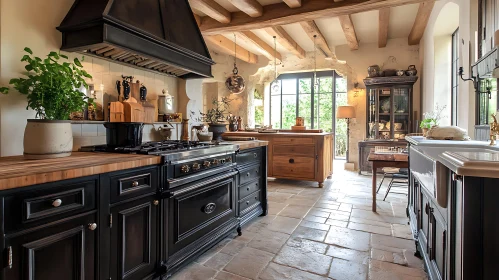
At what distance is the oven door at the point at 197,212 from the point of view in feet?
6.06

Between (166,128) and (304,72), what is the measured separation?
5856 mm

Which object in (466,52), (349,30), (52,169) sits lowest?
(52,169)

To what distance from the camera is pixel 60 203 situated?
1203 millimetres

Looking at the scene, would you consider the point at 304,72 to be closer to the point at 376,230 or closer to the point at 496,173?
the point at 376,230

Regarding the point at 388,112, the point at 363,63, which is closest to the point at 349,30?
the point at 363,63

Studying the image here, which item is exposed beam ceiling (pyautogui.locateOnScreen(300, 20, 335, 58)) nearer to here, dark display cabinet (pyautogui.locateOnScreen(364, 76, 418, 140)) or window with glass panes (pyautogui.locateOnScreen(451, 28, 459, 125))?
dark display cabinet (pyautogui.locateOnScreen(364, 76, 418, 140))

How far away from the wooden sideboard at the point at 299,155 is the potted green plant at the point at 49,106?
3594 mm

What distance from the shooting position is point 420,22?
16.0ft

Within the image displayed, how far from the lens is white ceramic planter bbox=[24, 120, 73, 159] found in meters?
1.44

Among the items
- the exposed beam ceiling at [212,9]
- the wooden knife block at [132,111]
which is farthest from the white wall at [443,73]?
the wooden knife block at [132,111]

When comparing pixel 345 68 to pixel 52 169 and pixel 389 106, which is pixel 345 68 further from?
pixel 52 169

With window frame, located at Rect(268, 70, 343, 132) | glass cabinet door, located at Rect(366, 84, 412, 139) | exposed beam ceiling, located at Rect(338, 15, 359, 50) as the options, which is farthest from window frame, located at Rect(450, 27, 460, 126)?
window frame, located at Rect(268, 70, 343, 132)

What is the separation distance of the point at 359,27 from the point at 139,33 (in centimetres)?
477

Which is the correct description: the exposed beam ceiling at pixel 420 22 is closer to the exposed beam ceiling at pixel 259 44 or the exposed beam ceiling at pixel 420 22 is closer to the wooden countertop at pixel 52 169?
the exposed beam ceiling at pixel 259 44
